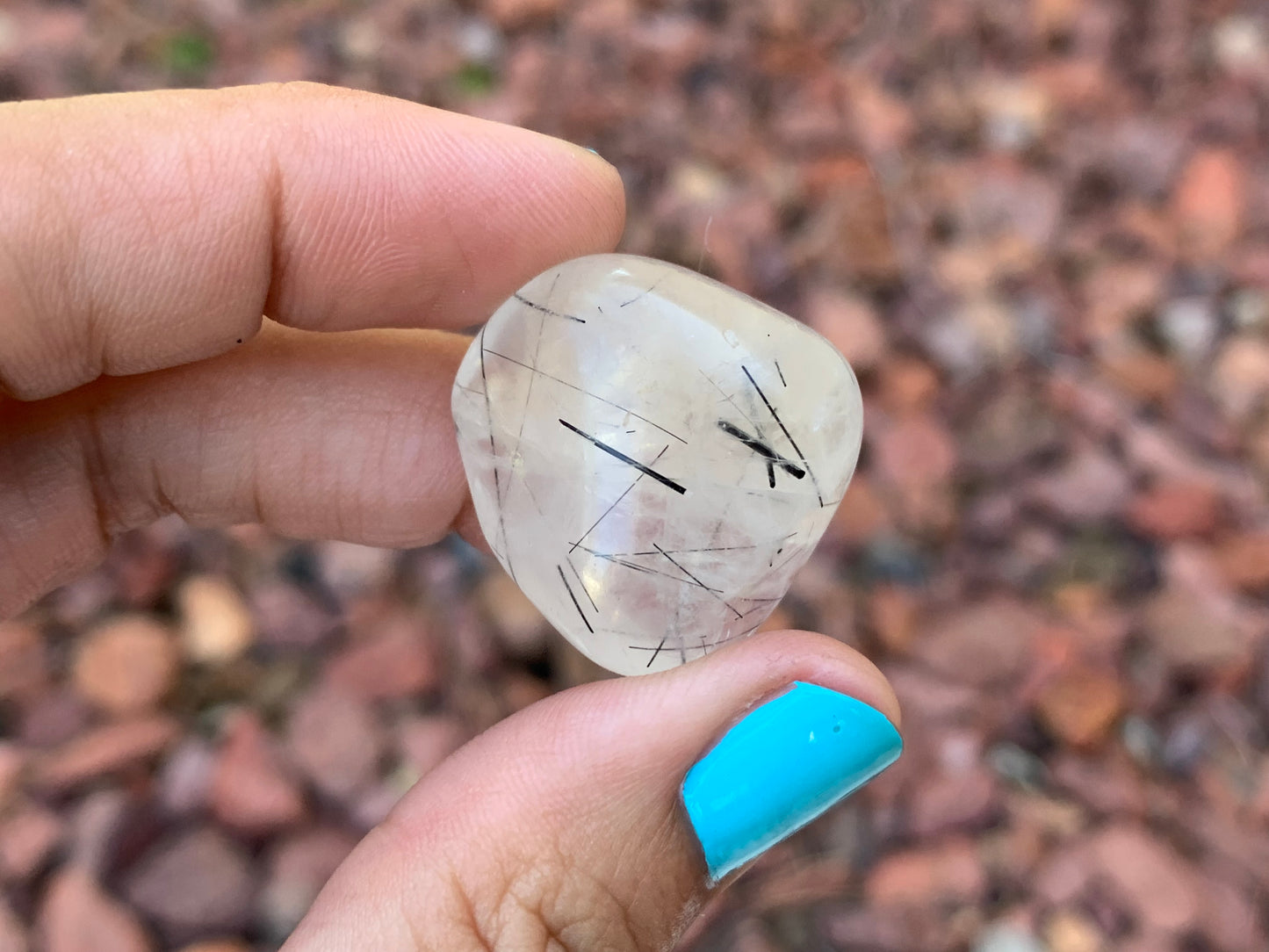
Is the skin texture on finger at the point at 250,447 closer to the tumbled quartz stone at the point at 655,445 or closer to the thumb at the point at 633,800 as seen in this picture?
the tumbled quartz stone at the point at 655,445

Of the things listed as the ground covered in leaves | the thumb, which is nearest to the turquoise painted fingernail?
the thumb

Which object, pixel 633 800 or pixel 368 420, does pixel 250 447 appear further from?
pixel 633 800

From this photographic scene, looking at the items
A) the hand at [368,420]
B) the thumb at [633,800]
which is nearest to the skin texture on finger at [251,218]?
the hand at [368,420]

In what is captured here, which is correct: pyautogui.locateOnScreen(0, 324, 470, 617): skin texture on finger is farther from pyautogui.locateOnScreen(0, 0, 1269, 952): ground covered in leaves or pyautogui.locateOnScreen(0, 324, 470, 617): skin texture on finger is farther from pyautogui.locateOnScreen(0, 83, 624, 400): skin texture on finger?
pyautogui.locateOnScreen(0, 0, 1269, 952): ground covered in leaves

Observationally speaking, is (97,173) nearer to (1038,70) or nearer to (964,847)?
(964,847)

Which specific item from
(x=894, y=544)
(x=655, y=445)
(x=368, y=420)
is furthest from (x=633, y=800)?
(x=894, y=544)

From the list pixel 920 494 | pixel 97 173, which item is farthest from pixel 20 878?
pixel 920 494
